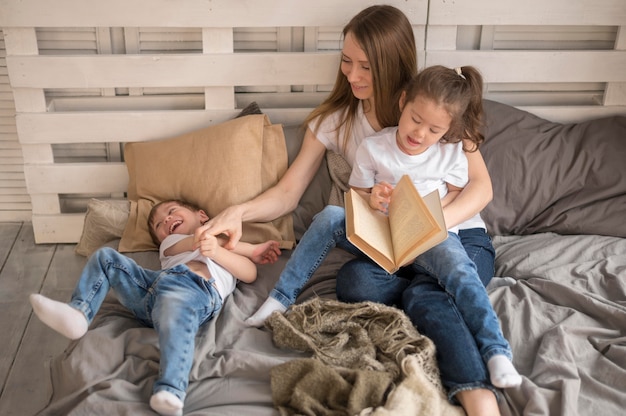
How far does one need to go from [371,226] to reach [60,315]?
76 cm

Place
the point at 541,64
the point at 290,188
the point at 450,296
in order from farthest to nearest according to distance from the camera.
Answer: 1. the point at 541,64
2. the point at 290,188
3. the point at 450,296

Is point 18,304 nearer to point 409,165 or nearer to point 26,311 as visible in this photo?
point 26,311

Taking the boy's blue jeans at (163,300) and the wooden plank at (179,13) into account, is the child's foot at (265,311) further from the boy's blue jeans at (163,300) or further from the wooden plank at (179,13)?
the wooden plank at (179,13)

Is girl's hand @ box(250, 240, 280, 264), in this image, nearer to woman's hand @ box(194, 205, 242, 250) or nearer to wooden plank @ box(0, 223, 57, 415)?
woman's hand @ box(194, 205, 242, 250)

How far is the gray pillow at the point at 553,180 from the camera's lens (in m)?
2.24

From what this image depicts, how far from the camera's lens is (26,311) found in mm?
2244

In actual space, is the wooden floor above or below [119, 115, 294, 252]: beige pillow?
below

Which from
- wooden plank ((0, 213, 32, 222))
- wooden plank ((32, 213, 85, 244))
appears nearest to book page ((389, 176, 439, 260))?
wooden plank ((32, 213, 85, 244))

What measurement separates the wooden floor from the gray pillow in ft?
4.47

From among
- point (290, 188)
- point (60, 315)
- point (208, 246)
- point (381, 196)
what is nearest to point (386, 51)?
point (381, 196)

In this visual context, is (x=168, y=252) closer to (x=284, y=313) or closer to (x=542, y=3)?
(x=284, y=313)

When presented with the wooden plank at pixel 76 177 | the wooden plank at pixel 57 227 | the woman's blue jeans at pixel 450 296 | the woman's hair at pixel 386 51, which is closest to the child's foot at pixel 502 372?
the woman's blue jeans at pixel 450 296

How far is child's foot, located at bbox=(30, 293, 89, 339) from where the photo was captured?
1647mm

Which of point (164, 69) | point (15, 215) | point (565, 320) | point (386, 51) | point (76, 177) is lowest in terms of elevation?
point (15, 215)
